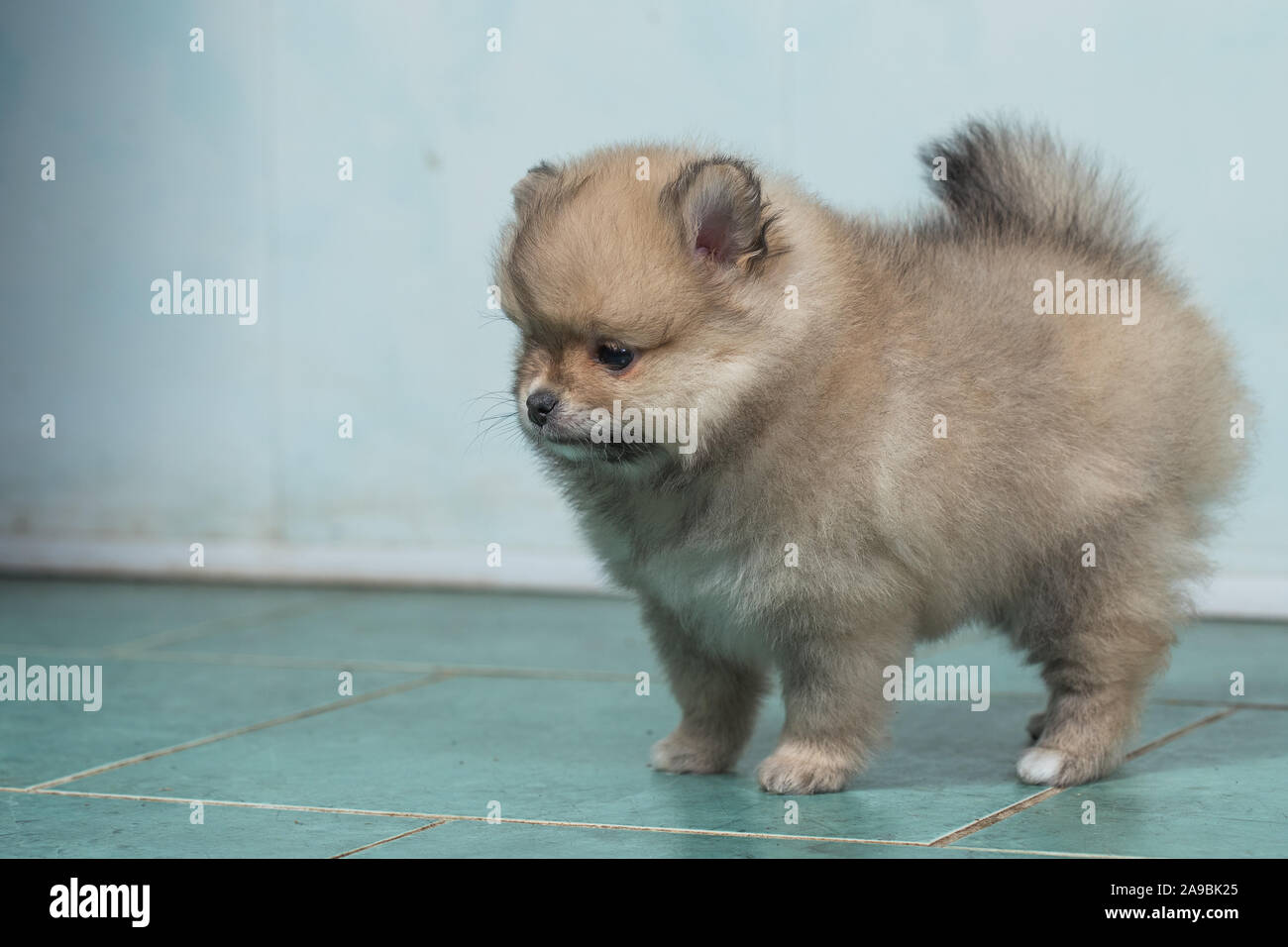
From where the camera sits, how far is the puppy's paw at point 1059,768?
3.74m

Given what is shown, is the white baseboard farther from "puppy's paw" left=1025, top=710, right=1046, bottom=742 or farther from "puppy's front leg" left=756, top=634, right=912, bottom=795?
"puppy's front leg" left=756, top=634, right=912, bottom=795

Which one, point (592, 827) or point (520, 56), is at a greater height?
point (520, 56)

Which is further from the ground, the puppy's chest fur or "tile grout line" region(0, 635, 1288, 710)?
the puppy's chest fur

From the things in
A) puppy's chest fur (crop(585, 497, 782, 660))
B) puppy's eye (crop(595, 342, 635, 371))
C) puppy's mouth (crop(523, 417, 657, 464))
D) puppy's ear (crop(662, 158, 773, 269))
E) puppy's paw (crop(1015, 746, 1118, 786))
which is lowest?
puppy's paw (crop(1015, 746, 1118, 786))

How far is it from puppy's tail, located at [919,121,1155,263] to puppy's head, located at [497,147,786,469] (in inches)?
35.2

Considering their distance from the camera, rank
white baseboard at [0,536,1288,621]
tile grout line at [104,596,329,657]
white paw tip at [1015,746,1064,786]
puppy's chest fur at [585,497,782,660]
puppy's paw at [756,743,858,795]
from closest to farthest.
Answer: puppy's chest fur at [585,497,782,660] → puppy's paw at [756,743,858,795] → white paw tip at [1015,746,1064,786] → tile grout line at [104,596,329,657] → white baseboard at [0,536,1288,621]

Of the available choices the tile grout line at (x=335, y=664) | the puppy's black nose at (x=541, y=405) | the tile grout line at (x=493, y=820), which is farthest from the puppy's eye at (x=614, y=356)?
the tile grout line at (x=335, y=664)

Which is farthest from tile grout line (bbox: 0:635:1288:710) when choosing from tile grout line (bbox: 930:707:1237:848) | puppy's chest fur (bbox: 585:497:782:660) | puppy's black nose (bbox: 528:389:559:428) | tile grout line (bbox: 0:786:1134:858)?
puppy's black nose (bbox: 528:389:559:428)

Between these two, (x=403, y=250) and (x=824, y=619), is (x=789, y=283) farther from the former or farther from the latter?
(x=403, y=250)

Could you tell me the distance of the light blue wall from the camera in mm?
5984

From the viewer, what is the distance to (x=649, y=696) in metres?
4.90

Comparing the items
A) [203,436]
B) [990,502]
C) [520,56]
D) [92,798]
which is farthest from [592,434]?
[203,436]

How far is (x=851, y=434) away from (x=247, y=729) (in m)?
1.98
